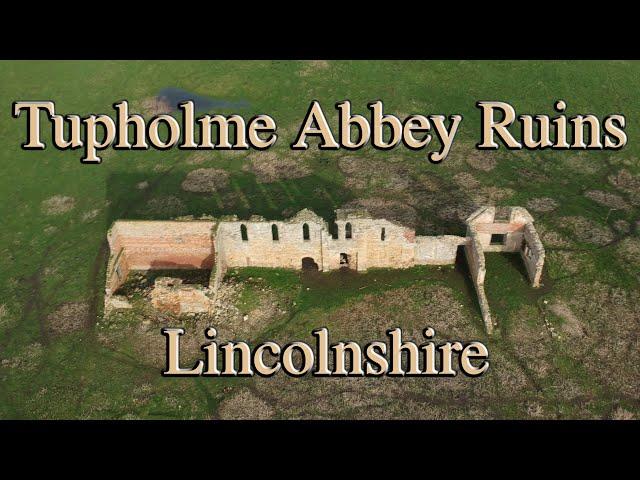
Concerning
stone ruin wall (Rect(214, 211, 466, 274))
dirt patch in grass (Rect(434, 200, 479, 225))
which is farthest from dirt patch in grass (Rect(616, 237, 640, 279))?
stone ruin wall (Rect(214, 211, 466, 274))

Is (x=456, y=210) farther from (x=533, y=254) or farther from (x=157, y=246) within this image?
(x=157, y=246)

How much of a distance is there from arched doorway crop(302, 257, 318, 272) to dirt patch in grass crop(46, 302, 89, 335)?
11.9m

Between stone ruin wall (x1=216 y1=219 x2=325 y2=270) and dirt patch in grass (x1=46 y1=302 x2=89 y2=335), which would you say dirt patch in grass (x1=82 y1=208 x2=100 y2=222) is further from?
stone ruin wall (x1=216 y1=219 x2=325 y2=270)

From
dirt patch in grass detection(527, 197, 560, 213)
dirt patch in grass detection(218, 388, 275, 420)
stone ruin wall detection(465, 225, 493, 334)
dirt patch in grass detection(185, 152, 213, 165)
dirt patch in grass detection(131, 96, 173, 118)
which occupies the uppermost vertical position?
dirt patch in grass detection(131, 96, 173, 118)

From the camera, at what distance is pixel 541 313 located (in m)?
31.0

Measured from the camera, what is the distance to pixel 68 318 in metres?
32.2

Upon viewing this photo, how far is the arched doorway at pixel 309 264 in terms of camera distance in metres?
34.1

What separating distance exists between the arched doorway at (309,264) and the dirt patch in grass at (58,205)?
1666 cm

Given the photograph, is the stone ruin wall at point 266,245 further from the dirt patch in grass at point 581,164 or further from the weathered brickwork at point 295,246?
the dirt patch in grass at point 581,164

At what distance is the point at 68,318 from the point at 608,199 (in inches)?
1279

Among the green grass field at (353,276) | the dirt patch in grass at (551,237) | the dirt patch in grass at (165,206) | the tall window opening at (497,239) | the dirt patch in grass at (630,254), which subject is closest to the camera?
the green grass field at (353,276)

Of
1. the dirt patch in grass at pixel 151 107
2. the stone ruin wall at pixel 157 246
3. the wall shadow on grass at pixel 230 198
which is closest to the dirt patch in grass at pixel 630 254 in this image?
the wall shadow on grass at pixel 230 198

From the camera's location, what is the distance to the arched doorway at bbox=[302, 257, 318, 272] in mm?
34125

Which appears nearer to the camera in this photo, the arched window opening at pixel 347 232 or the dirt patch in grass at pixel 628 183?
the arched window opening at pixel 347 232
